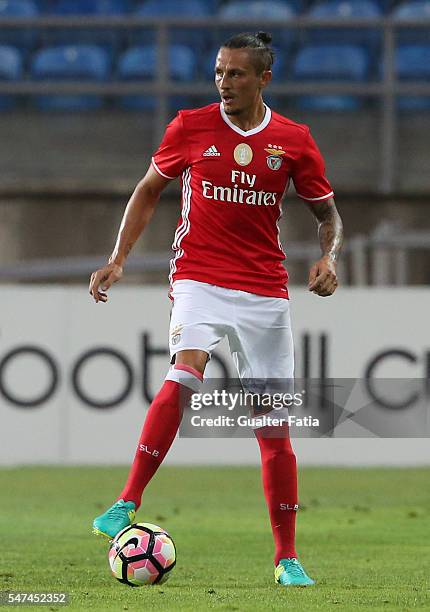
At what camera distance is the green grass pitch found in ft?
15.6

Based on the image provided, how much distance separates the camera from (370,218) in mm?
12344

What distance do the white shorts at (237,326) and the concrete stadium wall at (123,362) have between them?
18.1 feet

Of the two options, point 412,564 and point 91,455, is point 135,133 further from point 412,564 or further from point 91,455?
point 412,564

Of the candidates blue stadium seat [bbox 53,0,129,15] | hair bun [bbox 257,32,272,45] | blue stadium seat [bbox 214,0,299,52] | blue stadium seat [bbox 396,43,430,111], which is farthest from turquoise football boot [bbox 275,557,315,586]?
blue stadium seat [bbox 53,0,129,15]

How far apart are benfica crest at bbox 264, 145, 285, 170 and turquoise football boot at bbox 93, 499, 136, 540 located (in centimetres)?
131

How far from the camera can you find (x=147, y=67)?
1353 centimetres

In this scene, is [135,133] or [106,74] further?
[106,74]

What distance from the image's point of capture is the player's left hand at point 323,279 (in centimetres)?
507

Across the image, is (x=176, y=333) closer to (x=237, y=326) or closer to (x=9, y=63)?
(x=237, y=326)

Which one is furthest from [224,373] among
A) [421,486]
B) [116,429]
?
[421,486]

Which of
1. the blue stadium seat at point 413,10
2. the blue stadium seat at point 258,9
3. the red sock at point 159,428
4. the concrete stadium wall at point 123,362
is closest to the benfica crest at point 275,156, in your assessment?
the red sock at point 159,428

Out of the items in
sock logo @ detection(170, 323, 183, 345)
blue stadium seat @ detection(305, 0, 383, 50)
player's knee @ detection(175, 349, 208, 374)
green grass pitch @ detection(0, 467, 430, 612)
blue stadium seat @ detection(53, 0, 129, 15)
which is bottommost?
green grass pitch @ detection(0, 467, 430, 612)

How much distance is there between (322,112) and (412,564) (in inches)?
301

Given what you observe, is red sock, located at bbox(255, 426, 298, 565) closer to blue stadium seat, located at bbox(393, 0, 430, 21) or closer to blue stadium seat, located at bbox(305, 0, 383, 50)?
blue stadium seat, located at bbox(305, 0, 383, 50)
